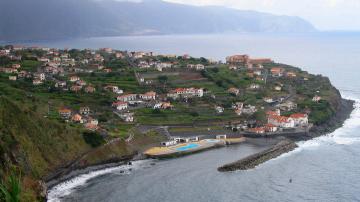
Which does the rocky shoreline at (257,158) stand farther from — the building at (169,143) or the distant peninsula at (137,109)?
the building at (169,143)

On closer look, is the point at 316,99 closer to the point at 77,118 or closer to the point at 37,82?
the point at 77,118

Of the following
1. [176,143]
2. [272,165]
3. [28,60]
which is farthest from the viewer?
[28,60]

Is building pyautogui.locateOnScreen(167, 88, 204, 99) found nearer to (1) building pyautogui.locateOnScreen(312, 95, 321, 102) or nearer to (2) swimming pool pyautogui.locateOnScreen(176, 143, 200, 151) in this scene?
(1) building pyautogui.locateOnScreen(312, 95, 321, 102)

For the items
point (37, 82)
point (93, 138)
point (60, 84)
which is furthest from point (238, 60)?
point (93, 138)

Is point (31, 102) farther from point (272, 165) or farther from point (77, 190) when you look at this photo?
point (272, 165)

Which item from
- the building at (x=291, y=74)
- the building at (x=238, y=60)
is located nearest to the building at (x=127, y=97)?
the building at (x=291, y=74)

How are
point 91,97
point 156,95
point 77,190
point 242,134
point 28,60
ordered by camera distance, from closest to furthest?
1. point 77,190
2. point 242,134
3. point 91,97
4. point 156,95
5. point 28,60

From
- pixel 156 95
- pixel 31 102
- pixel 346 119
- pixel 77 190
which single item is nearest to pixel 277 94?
pixel 346 119
